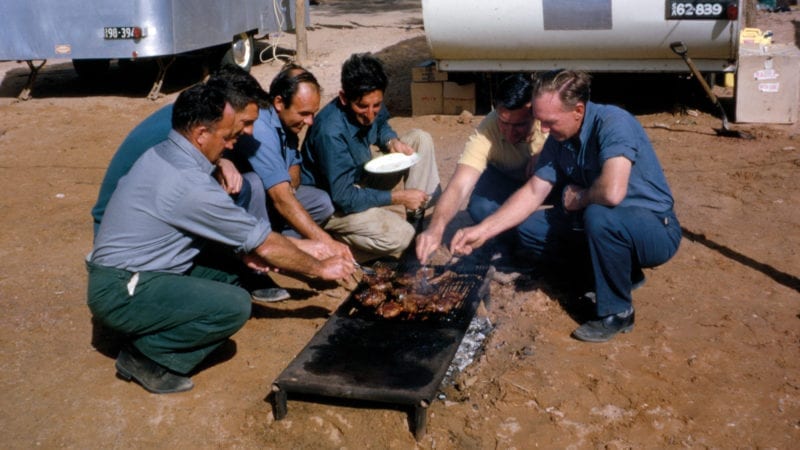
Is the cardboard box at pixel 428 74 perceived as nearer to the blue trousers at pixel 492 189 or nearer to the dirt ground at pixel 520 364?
the dirt ground at pixel 520 364

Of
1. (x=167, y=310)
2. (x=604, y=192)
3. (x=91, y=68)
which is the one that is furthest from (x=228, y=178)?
(x=91, y=68)

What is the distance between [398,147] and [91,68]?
874 centimetres

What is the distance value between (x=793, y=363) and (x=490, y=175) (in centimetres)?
242

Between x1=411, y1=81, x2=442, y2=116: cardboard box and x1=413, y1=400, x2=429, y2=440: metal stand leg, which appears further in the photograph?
x1=411, y1=81, x2=442, y2=116: cardboard box

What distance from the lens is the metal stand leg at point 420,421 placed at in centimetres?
365

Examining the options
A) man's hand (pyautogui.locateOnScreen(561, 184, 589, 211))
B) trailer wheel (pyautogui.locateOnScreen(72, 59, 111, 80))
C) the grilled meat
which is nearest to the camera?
the grilled meat

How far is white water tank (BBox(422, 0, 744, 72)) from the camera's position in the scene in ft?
28.2

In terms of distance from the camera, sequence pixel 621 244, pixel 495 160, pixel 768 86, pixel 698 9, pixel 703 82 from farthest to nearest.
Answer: pixel 768 86, pixel 703 82, pixel 698 9, pixel 495 160, pixel 621 244

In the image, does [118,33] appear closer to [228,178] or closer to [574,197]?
[228,178]

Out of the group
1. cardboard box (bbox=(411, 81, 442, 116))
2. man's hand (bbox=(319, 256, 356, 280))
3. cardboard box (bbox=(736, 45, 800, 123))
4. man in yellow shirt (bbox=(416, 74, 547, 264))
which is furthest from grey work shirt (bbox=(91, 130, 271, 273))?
cardboard box (bbox=(736, 45, 800, 123))

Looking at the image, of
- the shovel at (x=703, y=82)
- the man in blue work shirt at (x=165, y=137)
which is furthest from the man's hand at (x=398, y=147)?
the shovel at (x=703, y=82)

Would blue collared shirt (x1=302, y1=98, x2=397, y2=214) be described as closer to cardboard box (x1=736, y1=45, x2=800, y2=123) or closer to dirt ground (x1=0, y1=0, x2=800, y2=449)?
dirt ground (x1=0, y1=0, x2=800, y2=449)

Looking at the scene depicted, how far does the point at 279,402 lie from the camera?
3.81m

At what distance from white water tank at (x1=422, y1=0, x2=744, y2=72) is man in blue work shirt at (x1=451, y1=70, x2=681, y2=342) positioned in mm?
4425
